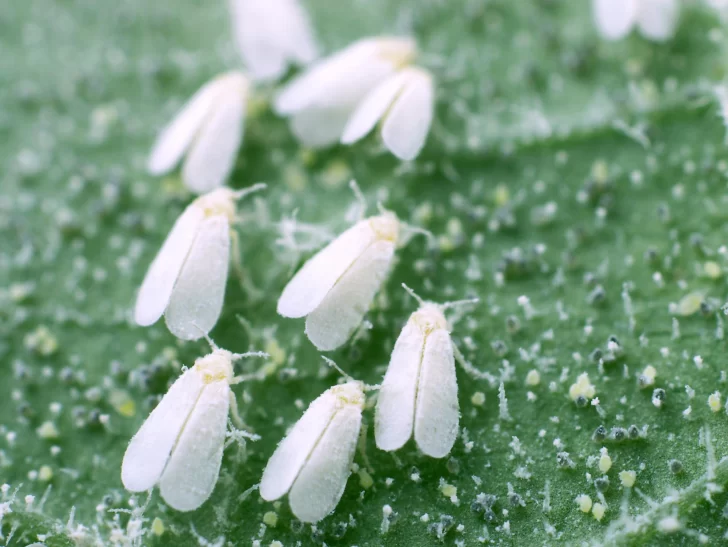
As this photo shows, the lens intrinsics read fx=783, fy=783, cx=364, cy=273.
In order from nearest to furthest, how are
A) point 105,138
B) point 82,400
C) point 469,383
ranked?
point 469,383 < point 82,400 < point 105,138

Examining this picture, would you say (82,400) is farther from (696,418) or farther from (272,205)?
(696,418)

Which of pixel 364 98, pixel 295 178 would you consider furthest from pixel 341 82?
pixel 295 178

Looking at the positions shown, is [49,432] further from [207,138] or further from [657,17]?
[657,17]

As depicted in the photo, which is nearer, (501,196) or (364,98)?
(501,196)

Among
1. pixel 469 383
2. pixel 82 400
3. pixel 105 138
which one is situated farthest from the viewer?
pixel 105 138

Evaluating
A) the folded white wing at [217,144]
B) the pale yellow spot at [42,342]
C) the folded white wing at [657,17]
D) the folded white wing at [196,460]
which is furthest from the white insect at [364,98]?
the pale yellow spot at [42,342]

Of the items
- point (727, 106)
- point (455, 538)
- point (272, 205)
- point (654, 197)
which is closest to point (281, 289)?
point (272, 205)

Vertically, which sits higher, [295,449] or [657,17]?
[657,17]
